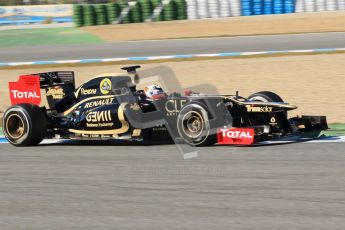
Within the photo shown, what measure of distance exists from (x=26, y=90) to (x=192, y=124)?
3081 mm

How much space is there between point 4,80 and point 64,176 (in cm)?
1081

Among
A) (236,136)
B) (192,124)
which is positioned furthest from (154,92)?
(236,136)

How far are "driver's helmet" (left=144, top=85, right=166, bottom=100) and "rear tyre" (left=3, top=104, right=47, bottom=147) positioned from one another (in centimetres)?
164

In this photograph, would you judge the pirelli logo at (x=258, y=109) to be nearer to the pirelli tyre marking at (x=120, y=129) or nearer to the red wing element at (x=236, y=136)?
the red wing element at (x=236, y=136)

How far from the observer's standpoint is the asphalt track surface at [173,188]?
6.20 metres

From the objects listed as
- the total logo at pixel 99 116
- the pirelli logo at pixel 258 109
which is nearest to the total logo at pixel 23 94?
the total logo at pixel 99 116

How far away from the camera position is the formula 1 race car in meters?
9.56

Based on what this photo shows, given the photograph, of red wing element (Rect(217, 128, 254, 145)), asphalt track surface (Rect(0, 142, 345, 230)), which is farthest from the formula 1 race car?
asphalt track surface (Rect(0, 142, 345, 230))

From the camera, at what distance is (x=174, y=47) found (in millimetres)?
23266

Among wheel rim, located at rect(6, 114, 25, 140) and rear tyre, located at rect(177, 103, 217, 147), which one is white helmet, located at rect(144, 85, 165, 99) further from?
wheel rim, located at rect(6, 114, 25, 140)

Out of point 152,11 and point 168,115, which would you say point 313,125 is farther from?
point 152,11

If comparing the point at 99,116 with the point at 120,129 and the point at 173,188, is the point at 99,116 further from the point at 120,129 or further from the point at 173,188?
the point at 173,188

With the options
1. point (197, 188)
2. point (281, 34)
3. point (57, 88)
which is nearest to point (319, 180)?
point (197, 188)

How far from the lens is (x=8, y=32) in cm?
3089
